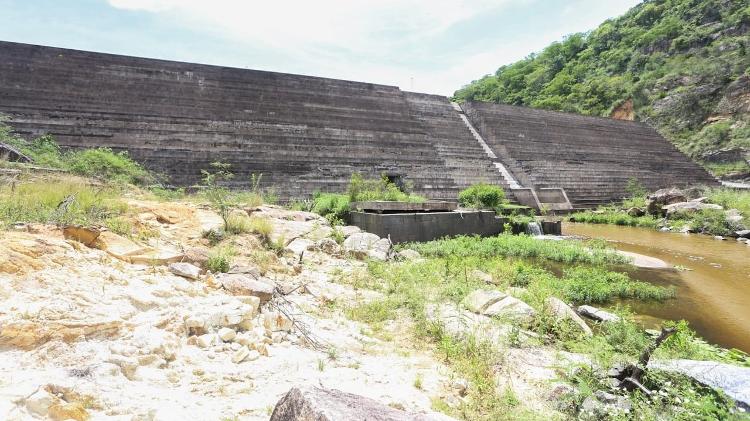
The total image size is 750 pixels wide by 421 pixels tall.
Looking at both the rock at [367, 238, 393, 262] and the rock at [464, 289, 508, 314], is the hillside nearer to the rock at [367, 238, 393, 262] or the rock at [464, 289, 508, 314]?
the rock at [367, 238, 393, 262]

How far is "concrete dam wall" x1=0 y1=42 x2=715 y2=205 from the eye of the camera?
37.8ft

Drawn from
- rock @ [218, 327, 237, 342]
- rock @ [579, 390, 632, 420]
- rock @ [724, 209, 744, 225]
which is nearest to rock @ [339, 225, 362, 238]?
rock @ [218, 327, 237, 342]

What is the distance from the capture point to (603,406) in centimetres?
250

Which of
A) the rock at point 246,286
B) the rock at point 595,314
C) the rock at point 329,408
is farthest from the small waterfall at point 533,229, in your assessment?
the rock at point 329,408

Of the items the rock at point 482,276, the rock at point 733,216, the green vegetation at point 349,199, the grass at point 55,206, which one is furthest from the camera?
the rock at point 733,216

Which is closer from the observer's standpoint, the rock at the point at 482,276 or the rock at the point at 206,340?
the rock at the point at 206,340

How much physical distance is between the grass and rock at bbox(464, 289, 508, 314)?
3904 mm

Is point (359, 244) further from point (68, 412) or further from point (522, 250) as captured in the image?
point (68, 412)

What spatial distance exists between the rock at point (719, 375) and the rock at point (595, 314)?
1.93 meters

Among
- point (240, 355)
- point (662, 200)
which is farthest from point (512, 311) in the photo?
point (662, 200)

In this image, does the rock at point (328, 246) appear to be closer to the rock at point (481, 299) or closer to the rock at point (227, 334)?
the rock at point (481, 299)

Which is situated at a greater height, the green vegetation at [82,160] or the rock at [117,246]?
the green vegetation at [82,160]

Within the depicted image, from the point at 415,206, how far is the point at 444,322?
592 cm

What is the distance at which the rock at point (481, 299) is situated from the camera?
466cm
